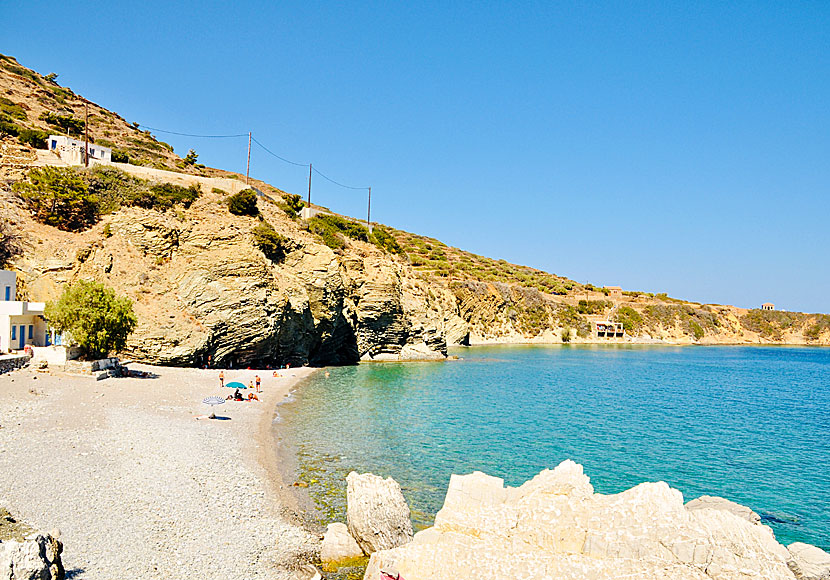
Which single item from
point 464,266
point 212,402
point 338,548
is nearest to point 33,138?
point 212,402

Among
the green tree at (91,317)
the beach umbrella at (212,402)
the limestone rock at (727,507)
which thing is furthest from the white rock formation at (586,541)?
the green tree at (91,317)

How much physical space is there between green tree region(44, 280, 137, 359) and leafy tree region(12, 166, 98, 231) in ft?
51.2

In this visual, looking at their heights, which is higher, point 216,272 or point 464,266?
point 464,266

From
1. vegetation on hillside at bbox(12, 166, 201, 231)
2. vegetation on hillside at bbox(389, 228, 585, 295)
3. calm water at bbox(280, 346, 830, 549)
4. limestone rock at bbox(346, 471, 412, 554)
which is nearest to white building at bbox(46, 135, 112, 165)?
vegetation on hillside at bbox(12, 166, 201, 231)

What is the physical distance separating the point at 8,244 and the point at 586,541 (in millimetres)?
45462

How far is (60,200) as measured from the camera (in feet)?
143

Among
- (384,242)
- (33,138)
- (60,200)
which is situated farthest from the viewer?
(384,242)

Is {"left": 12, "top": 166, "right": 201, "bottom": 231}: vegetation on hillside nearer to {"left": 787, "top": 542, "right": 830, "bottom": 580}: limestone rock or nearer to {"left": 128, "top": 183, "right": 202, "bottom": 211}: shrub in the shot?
{"left": 128, "top": 183, "right": 202, "bottom": 211}: shrub

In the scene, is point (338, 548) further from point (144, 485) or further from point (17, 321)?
point (17, 321)

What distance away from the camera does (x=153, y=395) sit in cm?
2705

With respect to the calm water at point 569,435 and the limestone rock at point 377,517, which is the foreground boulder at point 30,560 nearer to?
the limestone rock at point 377,517

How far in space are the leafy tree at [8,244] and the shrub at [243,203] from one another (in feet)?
59.0

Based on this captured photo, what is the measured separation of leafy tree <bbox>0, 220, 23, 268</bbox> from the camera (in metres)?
37.7

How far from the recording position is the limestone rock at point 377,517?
12.1 metres
